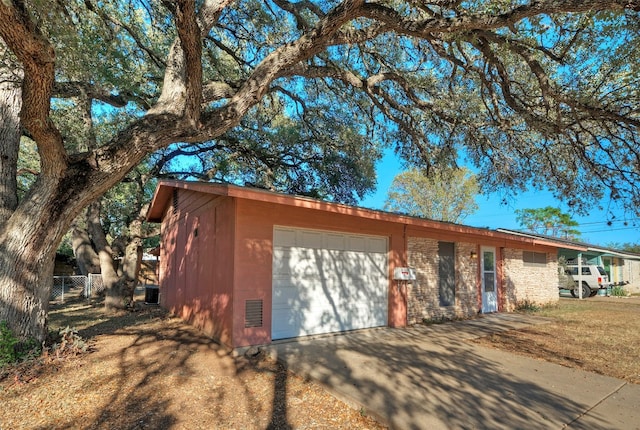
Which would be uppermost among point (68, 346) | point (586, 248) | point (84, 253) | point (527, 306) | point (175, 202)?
point (175, 202)

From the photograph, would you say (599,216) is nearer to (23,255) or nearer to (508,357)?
(508,357)

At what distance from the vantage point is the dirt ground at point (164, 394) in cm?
358

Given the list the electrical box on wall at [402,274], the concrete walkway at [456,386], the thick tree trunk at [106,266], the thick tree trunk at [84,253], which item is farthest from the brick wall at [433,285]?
the thick tree trunk at [84,253]

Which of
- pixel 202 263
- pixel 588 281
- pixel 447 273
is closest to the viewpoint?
pixel 202 263

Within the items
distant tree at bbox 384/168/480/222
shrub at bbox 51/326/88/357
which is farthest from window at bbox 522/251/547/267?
distant tree at bbox 384/168/480/222

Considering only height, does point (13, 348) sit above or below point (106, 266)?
below

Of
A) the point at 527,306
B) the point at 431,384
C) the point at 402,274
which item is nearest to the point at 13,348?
the point at 431,384

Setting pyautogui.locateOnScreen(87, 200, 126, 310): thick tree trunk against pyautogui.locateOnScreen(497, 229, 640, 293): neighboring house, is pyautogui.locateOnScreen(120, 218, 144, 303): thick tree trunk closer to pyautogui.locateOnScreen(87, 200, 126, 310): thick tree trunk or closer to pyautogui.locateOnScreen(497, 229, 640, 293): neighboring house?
pyautogui.locateOnScreen(87, 200, 126, 310): thick tree trunk

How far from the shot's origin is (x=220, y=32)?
30.1 ft

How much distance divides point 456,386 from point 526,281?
1000cm

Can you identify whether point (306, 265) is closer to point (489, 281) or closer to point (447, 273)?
point (447, 273)

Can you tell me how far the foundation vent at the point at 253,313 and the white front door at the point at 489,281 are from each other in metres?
7.57

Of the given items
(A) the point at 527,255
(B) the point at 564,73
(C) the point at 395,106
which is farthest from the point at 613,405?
(A) the point at 527,255

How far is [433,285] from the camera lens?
9.23 metres
